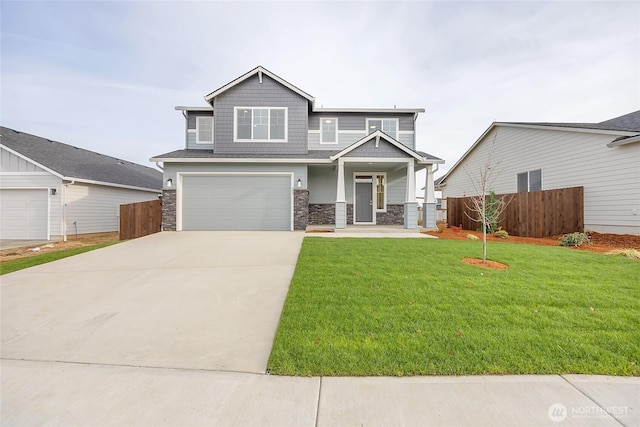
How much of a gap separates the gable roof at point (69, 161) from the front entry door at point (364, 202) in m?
14.2

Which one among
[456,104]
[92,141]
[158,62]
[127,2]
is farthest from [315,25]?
[92,141]

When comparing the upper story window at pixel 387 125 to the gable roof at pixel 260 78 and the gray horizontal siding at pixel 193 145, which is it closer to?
the gable roof at pixel 260 78

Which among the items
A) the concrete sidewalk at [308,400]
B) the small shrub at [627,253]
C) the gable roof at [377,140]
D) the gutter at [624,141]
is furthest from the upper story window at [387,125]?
the concrete sidewalk at [308,400]

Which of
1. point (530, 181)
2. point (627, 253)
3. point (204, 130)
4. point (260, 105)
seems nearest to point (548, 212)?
point (530, 181)

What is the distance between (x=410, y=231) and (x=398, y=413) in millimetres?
9935

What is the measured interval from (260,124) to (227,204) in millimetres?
4264

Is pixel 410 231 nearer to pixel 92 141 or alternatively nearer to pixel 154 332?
pixel 154 332

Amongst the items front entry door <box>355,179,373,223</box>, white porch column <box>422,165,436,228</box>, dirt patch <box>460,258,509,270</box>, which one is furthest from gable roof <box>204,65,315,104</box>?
dirt patch <box>460,258,509,270</box>

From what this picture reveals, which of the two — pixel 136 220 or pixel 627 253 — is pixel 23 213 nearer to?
pixel 136 220

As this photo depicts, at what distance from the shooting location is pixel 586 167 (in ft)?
34.5

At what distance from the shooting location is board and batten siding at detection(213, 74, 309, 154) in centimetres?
1262

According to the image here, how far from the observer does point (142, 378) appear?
2412 mm

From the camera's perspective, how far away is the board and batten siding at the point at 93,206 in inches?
508

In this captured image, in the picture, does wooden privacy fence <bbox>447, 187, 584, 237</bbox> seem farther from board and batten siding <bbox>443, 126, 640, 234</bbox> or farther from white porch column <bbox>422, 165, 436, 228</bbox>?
white porch column <bbox>422, 165, 436, 228</bbox>
